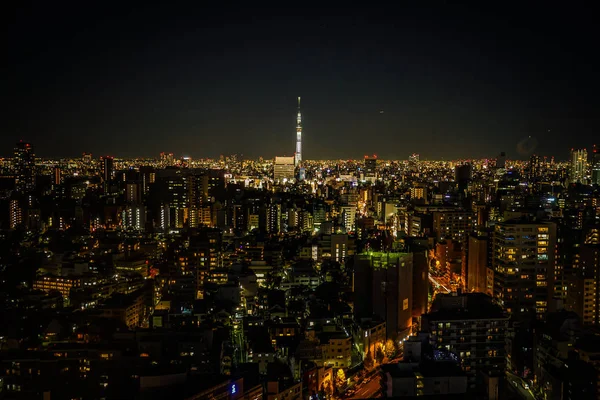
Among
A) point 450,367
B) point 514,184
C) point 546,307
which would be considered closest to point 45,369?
point 450,367

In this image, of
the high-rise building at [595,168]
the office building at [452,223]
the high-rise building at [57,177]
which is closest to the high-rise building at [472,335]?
the office building at [452,223]

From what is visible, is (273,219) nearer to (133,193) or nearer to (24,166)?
(133,193)

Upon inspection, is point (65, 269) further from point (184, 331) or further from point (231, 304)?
point (184, 331)

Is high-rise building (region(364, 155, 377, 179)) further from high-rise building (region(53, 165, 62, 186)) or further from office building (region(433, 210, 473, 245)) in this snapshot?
office building (region(433, 210, 473, 245))

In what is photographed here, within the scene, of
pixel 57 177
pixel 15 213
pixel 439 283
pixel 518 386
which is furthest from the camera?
Result: pixel 57 177

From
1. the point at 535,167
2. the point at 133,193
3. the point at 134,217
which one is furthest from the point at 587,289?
the point at 535,167
